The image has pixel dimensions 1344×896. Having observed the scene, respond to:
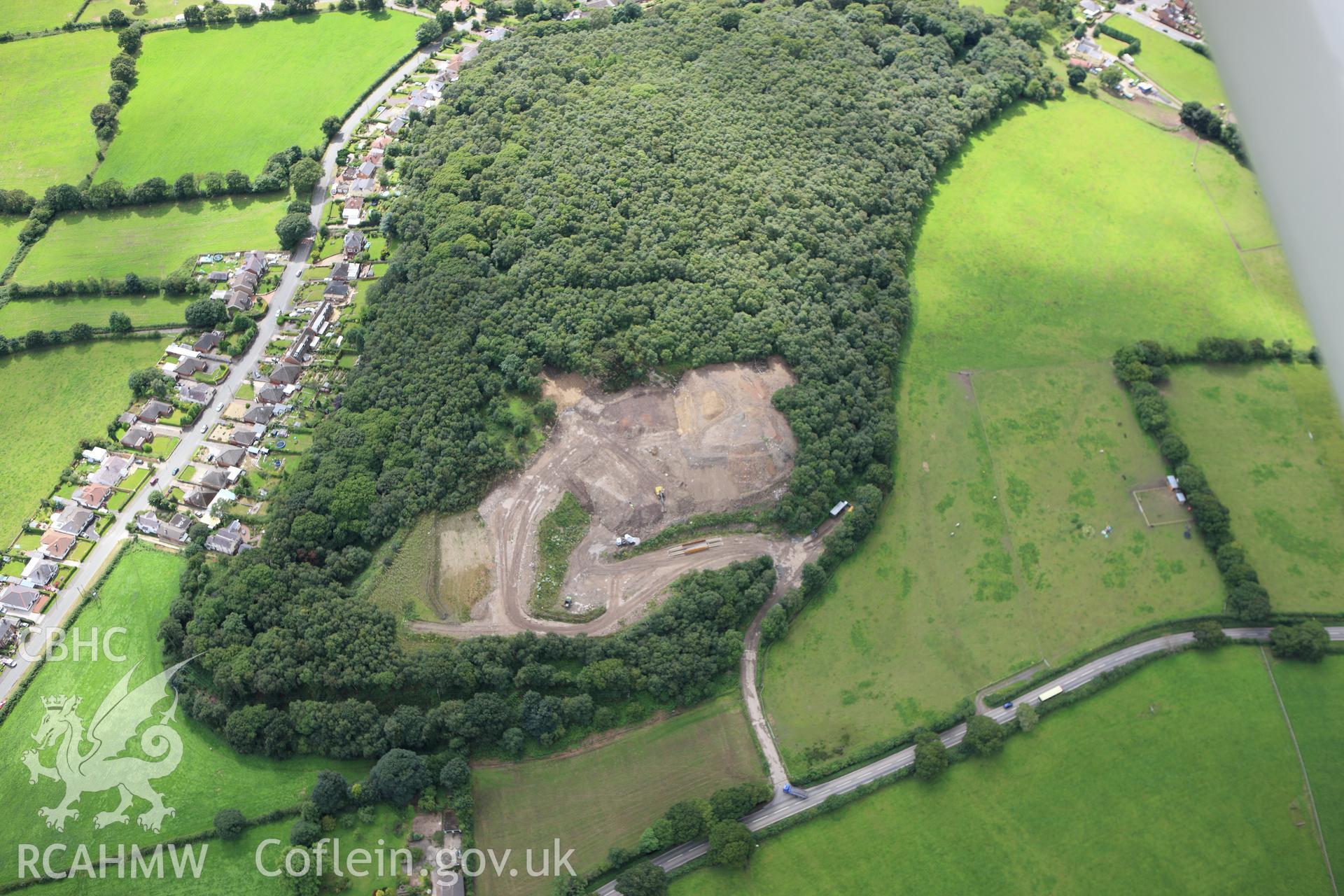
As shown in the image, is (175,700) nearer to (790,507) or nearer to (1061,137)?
(790,507)

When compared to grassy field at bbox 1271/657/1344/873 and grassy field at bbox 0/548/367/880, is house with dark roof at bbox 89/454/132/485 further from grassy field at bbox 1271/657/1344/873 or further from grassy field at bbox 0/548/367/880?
grassy field at bbox 1271/657/1344/873

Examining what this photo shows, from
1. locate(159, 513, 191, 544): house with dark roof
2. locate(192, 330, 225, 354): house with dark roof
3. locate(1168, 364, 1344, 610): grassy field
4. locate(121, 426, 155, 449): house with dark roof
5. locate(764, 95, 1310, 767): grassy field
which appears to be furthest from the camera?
locate(192, 330, 225, 354): house with dark roof

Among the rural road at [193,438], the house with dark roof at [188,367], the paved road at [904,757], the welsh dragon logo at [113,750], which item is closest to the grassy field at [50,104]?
the rural road at [193,438]

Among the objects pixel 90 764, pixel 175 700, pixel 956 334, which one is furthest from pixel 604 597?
pixel 956 334

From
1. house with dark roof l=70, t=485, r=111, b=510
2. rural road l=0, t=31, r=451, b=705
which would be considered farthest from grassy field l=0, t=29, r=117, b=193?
house with dark roof l=70, t=485, r=111, b=510

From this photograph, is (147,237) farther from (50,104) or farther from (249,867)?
(249,867)
